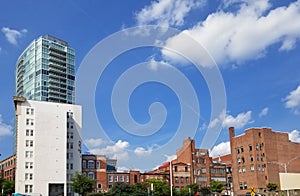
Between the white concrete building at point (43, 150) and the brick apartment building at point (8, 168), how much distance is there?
534 inches

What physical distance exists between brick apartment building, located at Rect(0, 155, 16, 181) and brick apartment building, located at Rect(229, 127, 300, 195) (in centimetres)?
5802

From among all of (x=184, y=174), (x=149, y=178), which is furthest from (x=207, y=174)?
(x=149, y=178)

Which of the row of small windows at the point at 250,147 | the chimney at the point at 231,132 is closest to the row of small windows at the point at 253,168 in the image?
the row of small windows at the point at 250,147

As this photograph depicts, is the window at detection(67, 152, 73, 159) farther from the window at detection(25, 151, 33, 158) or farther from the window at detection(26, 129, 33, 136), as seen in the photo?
the window at detection(26, 129, 33, 136)

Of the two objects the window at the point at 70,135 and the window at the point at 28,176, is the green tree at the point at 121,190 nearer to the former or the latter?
the window at the point at 28,176

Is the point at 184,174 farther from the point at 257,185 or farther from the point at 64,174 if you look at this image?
the point at 64,174

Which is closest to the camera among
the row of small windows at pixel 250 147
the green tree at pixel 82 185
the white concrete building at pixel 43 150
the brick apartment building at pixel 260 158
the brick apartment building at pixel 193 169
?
the green tree at pixel 82 185

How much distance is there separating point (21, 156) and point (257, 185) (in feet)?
187

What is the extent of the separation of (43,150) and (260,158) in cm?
5362

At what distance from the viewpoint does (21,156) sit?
269 ft

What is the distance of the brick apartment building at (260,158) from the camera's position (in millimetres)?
96812

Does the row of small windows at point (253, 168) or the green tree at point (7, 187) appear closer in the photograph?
the green tree at point (7, 187)

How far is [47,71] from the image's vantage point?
148 metres

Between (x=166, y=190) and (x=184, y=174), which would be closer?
(x=166, y=190)
